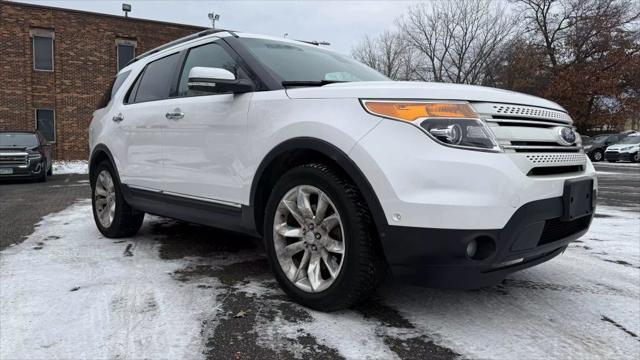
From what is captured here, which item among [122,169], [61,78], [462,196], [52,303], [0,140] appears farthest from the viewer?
[61,78]

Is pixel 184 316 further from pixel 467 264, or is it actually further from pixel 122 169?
pixel 122 169

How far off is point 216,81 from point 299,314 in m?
1.55

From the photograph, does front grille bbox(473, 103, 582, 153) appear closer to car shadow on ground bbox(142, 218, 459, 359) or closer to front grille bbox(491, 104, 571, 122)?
front grille bbox(491, 104, 571, 122)

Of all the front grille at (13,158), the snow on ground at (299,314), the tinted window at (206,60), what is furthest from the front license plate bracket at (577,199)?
the front grille at (13,158)

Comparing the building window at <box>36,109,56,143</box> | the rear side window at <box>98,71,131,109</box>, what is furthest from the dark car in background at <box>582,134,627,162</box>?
the rear side window at <box>98,71,131,109</box>

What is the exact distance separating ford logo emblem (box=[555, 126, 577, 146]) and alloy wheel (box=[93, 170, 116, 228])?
13.4ft

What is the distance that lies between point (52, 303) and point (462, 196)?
2519mm

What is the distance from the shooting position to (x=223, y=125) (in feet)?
11.4

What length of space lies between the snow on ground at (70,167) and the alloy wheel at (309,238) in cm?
1589

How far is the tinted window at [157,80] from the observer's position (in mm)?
4359

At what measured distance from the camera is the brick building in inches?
824

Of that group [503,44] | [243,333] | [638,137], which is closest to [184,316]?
[243,333]

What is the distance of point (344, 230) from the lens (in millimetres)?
2680

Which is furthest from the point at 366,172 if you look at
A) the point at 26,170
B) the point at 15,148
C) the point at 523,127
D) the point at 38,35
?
the point at 38,35
